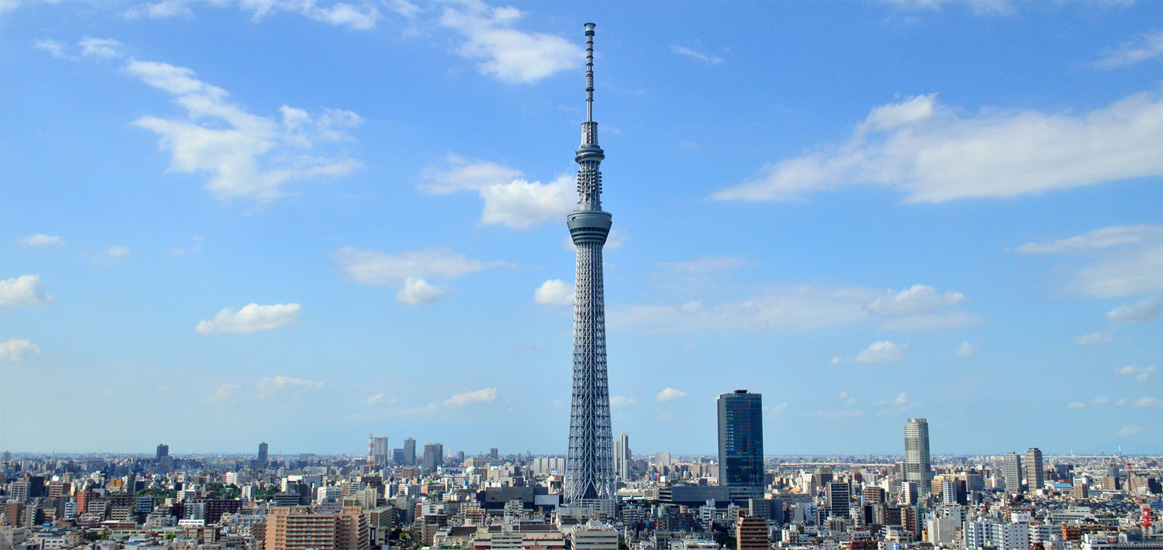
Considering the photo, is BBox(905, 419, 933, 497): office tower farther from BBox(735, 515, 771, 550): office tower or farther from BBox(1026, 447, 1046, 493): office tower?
BBox(735, 515, 771, 550): office tower

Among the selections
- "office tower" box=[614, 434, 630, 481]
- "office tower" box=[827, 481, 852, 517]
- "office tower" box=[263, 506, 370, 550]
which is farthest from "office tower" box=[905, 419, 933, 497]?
"office tower" box=[263, 506, 370, 550]

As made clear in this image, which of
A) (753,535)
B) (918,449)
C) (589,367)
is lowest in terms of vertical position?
(753,535)

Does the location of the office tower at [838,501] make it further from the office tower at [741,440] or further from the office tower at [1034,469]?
the office tower at [1034,469]

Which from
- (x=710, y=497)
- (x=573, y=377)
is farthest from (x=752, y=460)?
(x=573, y=377)

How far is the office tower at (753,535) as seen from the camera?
195 feet

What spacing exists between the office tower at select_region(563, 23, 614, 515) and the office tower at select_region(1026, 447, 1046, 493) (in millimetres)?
73150

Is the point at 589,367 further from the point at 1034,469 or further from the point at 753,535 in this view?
the point at 1034,469

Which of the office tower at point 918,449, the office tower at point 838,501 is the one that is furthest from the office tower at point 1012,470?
the office tower at point 838,501

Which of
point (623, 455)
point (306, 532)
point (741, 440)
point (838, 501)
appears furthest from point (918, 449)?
point (306, 532)

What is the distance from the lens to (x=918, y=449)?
13275 cm

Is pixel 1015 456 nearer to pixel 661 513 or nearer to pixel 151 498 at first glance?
pixel 661 513

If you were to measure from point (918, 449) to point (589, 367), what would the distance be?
2462 inches

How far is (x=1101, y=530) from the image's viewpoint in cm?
6494

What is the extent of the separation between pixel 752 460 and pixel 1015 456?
49.5 meters
